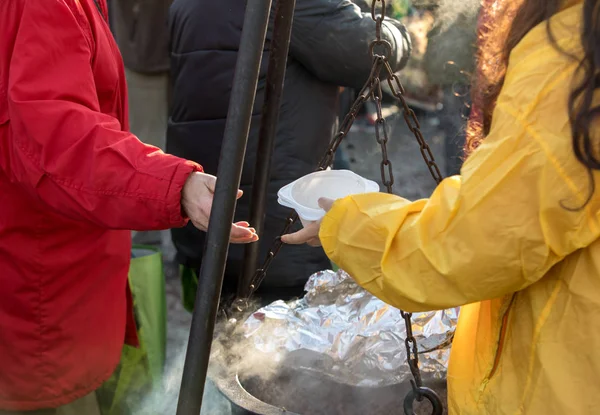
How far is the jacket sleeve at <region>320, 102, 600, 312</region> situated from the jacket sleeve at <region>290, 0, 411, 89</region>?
132 centimetres

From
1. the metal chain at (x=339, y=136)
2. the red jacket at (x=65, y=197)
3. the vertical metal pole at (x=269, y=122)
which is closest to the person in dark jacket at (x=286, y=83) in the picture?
the vertical metal pole at (x=269, y=122)

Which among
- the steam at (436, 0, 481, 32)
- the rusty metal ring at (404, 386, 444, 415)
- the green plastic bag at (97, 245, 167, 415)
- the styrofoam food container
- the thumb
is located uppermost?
the steam at (436, 0, 481, 32)

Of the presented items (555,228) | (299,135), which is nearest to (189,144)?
(299,135)

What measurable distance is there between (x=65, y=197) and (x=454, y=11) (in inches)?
118

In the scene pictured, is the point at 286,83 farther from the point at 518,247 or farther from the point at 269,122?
the point at 518,247

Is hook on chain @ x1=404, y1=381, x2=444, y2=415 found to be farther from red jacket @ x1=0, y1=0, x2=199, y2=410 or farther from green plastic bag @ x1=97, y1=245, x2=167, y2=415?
green plastic bag @ x1=97, y1=245, x2=167, y2=415

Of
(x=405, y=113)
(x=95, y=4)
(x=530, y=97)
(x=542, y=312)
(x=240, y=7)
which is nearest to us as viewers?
(x=530, y=97)

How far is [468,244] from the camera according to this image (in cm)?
115

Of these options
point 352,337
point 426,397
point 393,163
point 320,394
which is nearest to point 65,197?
point 426,397

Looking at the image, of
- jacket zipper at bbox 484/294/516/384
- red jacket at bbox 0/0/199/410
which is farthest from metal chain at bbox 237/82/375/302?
jacket zipper at bbox 484/294/516/384

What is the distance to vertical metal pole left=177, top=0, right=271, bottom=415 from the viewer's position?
1.29 meters

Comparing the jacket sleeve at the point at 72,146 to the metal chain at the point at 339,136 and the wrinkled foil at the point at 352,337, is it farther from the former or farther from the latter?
the wrinkled foil at the point at 352,337

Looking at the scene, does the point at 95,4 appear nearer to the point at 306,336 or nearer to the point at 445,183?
the point at 445,183

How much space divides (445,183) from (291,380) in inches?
52.9
